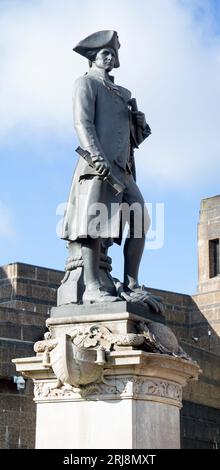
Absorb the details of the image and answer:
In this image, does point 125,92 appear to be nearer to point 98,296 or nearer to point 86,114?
→ point 86,114

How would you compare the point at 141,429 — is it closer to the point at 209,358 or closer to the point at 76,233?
the point at 76,233

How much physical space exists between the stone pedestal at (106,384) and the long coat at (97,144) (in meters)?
0.87

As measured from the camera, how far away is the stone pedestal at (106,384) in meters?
9.49

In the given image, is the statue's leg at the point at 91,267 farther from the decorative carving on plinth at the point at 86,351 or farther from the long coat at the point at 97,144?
the decorative carving on plinth at the point at 86,351

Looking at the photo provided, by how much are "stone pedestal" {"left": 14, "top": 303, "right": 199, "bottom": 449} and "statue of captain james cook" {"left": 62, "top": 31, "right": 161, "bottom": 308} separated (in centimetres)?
39

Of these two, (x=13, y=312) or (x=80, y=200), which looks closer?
(x=80, y=200)

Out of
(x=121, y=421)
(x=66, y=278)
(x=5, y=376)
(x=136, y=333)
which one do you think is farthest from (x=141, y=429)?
(x=5, y=376)

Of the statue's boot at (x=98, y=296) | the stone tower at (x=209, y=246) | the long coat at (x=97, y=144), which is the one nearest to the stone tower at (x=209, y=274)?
the stone tower at (x=209, y=246)

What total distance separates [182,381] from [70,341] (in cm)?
118

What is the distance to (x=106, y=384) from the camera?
961 cm

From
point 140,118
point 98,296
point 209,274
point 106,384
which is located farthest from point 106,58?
point 209,274

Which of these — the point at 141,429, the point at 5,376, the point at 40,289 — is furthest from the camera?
the point at 40,289

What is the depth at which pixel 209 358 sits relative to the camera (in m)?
28.0

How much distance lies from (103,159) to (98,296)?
3.95 feet
